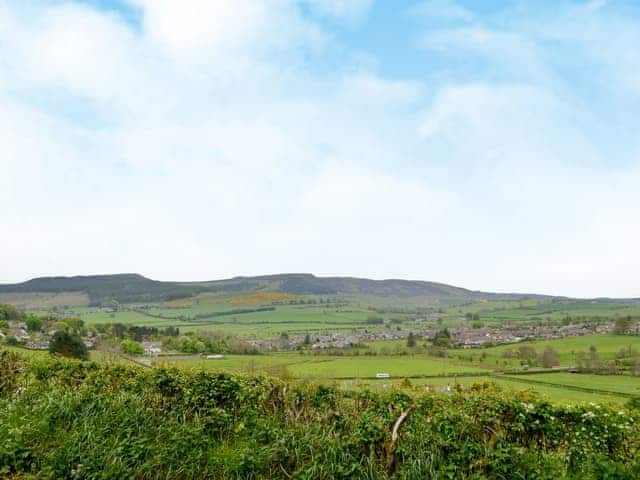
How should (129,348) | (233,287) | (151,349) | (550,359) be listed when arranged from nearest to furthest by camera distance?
(129,348) < (151,349) < (550,359) < (233,287)

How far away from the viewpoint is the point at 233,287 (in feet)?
486

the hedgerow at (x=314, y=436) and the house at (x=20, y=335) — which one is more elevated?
the hedgerow at (x=314, y=436)

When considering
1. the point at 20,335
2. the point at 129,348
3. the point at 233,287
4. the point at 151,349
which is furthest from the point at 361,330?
the point at 233,287

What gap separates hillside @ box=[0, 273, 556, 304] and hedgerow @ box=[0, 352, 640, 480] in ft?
398

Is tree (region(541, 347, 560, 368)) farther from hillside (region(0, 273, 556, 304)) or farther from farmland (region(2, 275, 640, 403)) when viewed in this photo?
hillside (region(0, 273, 556, 304))

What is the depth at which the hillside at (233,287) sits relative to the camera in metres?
Answer: 117

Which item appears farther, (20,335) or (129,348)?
(20,335)

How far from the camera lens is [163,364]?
659 centimetres

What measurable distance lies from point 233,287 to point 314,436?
14769cm

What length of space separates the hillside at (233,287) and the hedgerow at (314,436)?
12133 cm

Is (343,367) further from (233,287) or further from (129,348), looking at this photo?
(233,287)

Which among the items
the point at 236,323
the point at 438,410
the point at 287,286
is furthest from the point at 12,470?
the point at 287,286

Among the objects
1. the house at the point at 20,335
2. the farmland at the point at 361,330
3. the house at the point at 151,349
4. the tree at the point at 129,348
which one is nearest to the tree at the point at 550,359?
the farmland at the point at 361,330

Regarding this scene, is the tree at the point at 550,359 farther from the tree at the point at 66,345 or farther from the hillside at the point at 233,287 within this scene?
the hillside at the point at 233,287
